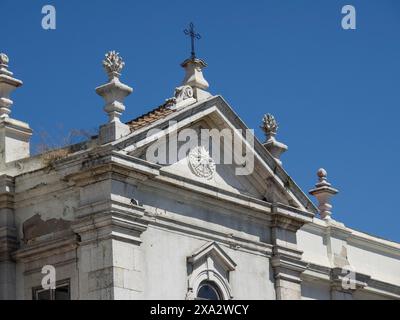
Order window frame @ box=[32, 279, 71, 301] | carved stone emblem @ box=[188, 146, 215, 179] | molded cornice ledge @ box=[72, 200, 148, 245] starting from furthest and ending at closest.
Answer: carved stone emblem @ box=[188, 146, 215, 179] → window frame @ box=[32, 279, 71, 301] → molded cornice ledge @ box=[72, 200, 148, 245]

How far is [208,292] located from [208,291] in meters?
0.02

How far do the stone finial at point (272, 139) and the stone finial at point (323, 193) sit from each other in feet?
8.67

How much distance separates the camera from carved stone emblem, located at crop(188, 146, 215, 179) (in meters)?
28.4

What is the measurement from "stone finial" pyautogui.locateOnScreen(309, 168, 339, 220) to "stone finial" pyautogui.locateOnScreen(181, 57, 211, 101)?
5.25 meters

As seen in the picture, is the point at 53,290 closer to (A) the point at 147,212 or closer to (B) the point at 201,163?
(A) the point at 147,212

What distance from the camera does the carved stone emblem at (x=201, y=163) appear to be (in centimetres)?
2842

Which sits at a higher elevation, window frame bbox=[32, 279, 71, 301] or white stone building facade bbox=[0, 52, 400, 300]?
white stone building facade bbox=[0, 52, 400, 300]

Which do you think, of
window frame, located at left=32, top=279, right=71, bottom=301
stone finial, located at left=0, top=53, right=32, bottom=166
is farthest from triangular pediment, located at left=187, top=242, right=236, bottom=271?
stone finial, located at left=0, top=53, right=32, bottom=166

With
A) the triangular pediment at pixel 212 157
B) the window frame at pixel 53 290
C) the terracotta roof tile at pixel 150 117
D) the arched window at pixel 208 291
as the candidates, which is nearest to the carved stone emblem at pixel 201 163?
the triangular pediment at pixel 212 157

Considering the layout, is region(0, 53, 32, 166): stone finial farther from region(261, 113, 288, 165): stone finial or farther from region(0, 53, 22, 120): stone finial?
region(261, 113, 288, 165): stone finial

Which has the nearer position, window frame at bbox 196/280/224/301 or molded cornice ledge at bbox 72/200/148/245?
molded cornice ledge at bbox 72/200/148/245

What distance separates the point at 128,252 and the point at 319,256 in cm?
745
